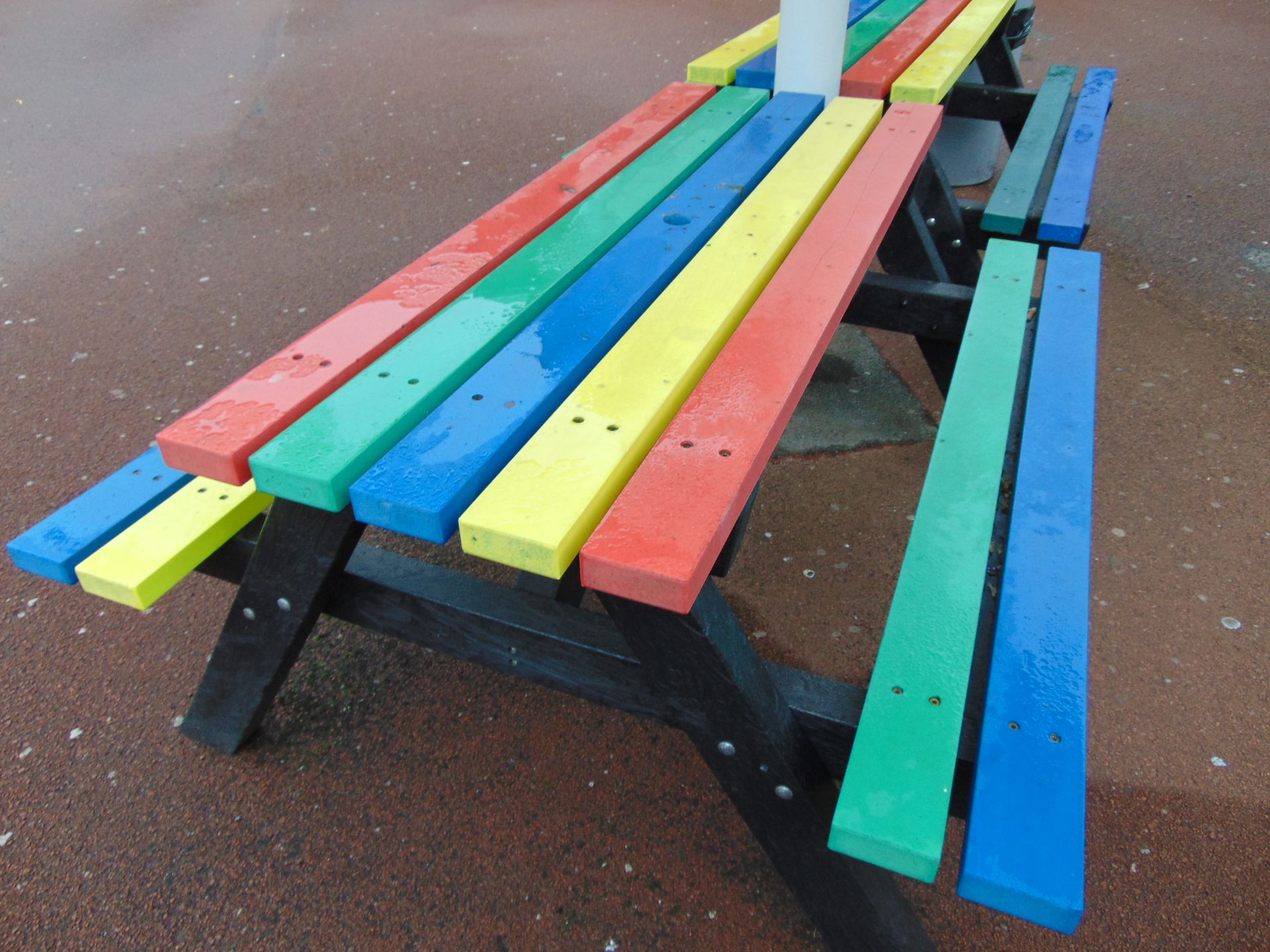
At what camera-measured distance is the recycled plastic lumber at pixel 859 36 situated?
265 cm

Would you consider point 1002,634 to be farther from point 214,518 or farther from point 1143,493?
point 1143,493

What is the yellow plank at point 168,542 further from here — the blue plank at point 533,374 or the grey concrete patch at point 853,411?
the grey concrete patch at point 853,411

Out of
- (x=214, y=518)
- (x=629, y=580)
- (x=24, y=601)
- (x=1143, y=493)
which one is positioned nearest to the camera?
(x=629, y=580)

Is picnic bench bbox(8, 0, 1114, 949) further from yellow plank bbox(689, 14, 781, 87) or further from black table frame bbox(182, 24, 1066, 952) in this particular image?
yellow plank bbox(689, 14, 781, 87)

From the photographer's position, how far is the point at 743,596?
7.34 ft

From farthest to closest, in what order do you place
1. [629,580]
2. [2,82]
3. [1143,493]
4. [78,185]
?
[2,82], [78,185], [1143,493], [629,580]

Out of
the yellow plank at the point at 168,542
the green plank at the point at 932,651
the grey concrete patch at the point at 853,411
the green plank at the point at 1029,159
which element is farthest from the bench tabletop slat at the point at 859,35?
the yellow plank at the point at 168,542

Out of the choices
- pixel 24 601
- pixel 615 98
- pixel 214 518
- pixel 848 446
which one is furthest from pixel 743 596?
pixel 615 98

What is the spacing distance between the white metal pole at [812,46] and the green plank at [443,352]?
1.70 ft

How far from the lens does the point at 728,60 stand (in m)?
2.75

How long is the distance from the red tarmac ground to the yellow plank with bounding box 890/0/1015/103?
89cm

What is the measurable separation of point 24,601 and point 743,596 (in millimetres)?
1714

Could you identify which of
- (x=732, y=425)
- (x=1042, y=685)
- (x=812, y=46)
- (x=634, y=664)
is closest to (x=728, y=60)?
(x=812, y=46)

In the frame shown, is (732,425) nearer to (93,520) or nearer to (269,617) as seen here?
(269,617)
